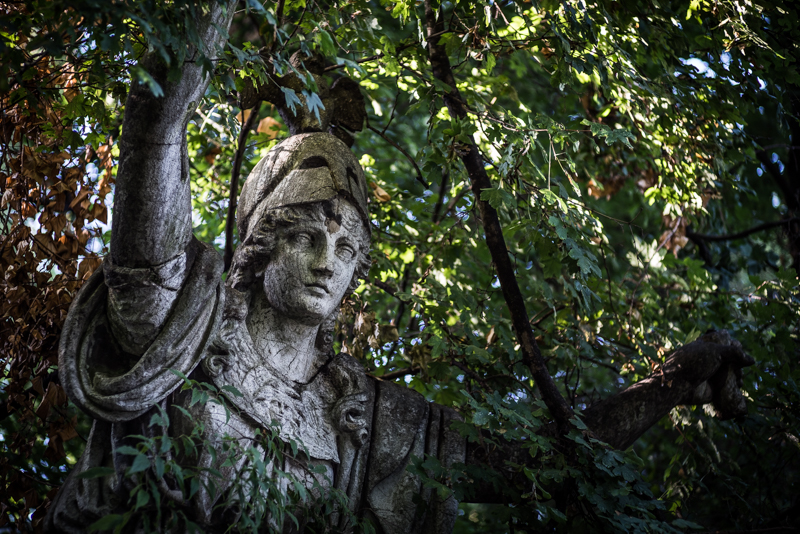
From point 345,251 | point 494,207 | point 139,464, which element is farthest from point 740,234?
point 139,464

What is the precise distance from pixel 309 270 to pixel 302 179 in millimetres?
458

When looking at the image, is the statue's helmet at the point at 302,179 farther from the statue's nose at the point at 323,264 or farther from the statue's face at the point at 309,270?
the statue's nose at the point at 323,264

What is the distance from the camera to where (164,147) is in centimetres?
279

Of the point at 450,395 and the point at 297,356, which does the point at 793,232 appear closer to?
the point at 450,395

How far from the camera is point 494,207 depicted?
12.9ft

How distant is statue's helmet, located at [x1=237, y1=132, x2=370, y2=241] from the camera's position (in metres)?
3.57

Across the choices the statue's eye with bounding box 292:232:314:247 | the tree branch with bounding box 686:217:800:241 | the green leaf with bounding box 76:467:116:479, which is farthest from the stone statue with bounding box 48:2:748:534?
the tree branch with bounding box 686:217:800:241

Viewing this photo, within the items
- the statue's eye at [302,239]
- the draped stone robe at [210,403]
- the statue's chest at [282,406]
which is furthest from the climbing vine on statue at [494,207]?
the statue's eye at [302,239]

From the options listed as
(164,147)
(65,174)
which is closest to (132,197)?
(164,147)

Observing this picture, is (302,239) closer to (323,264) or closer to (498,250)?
(323,264)

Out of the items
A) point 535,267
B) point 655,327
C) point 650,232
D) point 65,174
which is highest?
point 650,232

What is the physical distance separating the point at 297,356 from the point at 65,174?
74.0 inches

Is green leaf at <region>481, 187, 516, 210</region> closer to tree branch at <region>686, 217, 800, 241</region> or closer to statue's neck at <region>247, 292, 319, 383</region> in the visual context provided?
statue's neck at <region>247, 292, 319, 383</region>

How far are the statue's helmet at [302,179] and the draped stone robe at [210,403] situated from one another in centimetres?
51
